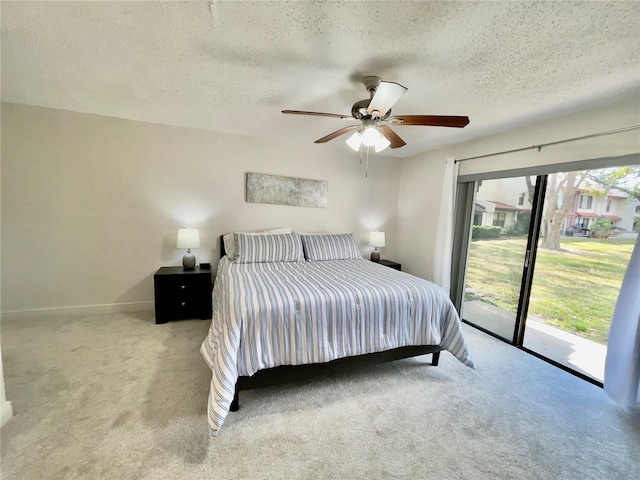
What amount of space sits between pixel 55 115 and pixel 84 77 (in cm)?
115

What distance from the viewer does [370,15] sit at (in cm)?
132

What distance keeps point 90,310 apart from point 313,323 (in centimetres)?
292

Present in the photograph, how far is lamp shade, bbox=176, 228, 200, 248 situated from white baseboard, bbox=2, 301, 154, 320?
0.94m

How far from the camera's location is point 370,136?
2.05 metres

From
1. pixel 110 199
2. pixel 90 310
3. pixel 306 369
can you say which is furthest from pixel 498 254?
pixel 90 310

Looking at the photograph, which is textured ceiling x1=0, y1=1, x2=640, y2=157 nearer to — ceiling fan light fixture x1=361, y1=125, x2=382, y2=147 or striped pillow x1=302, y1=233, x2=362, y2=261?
ceiling fan light fixture x1=361, y1=125, x2=382, y2=147

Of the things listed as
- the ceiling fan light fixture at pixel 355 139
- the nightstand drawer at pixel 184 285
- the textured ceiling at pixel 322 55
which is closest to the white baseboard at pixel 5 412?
the nightstand drawer at pixel 184 285

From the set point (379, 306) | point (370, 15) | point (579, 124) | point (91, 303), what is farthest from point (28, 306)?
point (579, 124)

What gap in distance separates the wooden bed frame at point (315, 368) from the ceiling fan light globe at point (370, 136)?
1672mm

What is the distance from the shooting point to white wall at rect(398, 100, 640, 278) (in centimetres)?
208

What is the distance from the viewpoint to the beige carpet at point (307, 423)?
4.50 feet

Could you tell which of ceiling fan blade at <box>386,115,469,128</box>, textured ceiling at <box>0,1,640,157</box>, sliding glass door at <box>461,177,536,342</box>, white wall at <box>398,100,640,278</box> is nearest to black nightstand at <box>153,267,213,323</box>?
textured ceiling at <box>0,1,640,157</box>

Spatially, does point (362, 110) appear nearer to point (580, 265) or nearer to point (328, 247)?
point (328, 247)

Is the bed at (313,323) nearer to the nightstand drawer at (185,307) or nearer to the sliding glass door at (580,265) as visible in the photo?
the nightstand drawer at (185,307)
